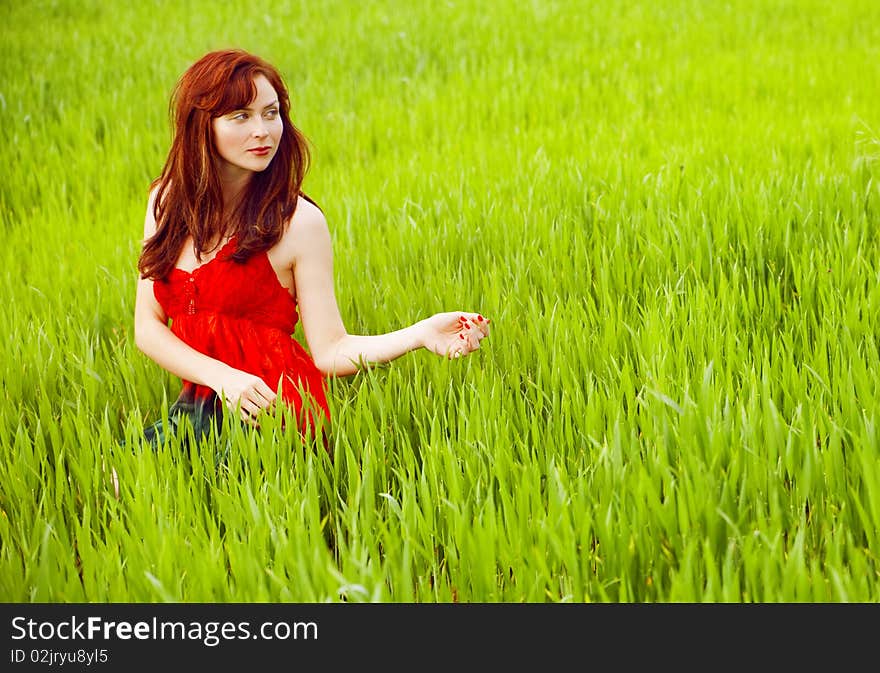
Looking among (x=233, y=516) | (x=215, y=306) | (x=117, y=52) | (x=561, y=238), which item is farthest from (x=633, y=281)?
(x=117, y=52)

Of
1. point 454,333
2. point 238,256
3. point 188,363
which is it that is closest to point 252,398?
point 188,363

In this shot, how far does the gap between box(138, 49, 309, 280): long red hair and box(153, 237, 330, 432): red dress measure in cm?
4

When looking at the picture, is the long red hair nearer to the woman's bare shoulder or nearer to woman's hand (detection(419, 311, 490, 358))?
the woman's bare shoulder

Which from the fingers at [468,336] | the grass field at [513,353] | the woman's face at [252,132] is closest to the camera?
the grass field at [513,353]

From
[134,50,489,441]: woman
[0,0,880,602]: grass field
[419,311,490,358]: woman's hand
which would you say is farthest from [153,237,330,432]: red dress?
[419,311,490,358]: woman's hand

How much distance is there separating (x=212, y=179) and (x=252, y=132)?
0.48 feet

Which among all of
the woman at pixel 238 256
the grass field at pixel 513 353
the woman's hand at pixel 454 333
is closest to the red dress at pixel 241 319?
the woman at pixel 238 256

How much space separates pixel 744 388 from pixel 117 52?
5.64 meters

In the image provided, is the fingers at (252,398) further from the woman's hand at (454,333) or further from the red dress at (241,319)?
the woman's hand at (454,333)

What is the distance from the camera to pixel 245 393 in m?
1.87

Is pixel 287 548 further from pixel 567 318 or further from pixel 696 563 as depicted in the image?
pixel 567 318

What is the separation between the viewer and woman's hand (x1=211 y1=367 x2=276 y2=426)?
1.84 meters

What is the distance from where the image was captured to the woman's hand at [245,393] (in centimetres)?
184

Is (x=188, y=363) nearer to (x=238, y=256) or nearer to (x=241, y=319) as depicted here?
(x=241, y=319)
